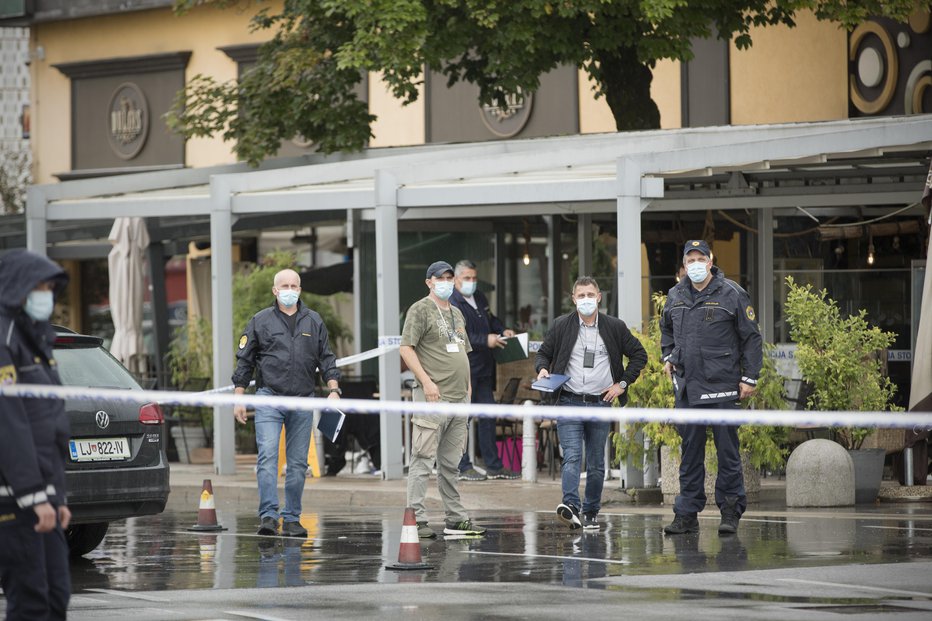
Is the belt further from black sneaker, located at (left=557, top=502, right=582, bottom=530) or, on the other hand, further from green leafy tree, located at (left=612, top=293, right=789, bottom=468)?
green leafy tree, located at (left=612, top=293, right=789, bottom=468)

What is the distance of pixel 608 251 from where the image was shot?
70.7 feet

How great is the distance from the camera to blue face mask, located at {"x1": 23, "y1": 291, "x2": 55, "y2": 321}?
7246mm

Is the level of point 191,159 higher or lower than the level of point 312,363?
higher

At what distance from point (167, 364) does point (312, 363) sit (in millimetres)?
9771

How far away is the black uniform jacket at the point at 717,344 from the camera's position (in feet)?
40.8

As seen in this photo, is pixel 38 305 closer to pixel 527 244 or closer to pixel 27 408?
pixel 27 408

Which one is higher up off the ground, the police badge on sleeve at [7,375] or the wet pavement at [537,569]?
the police badge on sleeve at [7,375]

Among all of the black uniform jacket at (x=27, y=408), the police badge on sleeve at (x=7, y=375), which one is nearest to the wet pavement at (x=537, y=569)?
the black uniform jacket at (x=27, y=408)

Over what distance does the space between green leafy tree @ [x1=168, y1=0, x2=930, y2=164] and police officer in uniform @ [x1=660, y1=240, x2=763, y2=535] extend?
7368mm

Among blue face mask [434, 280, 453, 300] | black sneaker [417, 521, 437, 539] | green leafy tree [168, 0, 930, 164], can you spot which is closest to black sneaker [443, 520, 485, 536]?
black sneaker [417, 521, 437, 539]

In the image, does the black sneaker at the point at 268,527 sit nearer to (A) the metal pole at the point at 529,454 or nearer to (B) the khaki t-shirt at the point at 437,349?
(B) the khaki t-shirt at the point at 437,349

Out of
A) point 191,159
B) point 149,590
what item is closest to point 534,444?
point 149,590

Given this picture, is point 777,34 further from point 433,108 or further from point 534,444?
point 534,444

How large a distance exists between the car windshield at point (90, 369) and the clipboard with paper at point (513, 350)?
18.8ft
